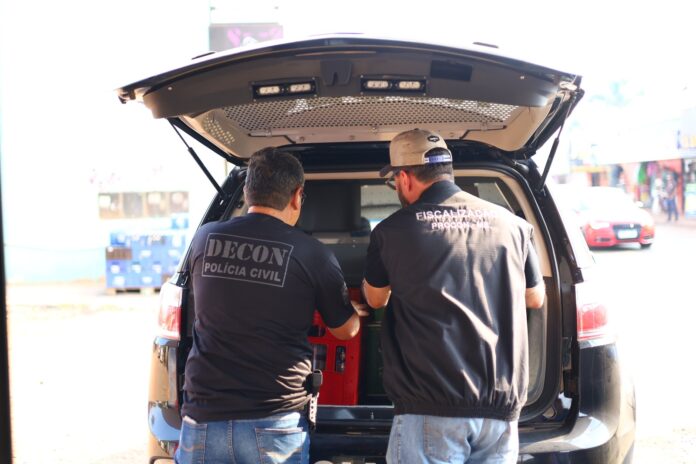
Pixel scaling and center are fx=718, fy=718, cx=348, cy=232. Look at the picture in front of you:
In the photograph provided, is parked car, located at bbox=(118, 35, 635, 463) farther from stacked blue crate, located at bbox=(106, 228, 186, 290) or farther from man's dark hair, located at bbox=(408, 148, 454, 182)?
stacked blue crate, located at bbox=(106, 228, 186, 290)

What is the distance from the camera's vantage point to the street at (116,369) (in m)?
4.46

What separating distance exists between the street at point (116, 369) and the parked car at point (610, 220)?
4076 millimetres

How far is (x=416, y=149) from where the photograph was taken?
219 cm

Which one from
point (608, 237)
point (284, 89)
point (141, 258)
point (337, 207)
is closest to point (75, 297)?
point (141, 258)

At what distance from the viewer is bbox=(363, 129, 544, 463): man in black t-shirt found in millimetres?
2018

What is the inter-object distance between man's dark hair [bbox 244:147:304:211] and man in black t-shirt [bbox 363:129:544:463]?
31cm

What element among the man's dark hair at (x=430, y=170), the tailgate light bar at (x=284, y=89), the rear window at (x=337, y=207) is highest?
the tailgate light bar at (x=284, y=89)

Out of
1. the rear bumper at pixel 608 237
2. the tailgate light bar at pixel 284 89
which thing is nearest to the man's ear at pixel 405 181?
the tailgate light bar at pixel 284 89

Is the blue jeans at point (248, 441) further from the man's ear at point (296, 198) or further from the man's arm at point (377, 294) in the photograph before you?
the man's ear at point (296, 198)

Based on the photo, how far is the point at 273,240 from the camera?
7.04ft

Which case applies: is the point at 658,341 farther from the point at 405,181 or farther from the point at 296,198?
the point at 296,198

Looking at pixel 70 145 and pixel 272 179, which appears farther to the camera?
pixel 70 145

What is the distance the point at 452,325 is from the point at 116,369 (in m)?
5.16

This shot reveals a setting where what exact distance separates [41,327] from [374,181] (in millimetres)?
7073
